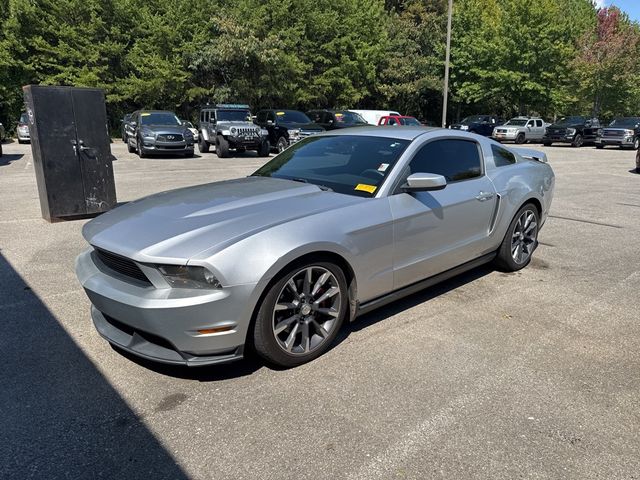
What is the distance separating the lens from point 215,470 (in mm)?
2393

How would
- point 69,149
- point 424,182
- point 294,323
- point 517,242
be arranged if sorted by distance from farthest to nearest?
point 69,149 < point 517,242 < point 424,182 < point 294,323

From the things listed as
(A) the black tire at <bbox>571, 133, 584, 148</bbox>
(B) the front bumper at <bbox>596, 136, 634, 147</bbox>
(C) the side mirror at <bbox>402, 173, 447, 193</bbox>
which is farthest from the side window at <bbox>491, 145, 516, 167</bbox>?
(A) the black tire at <bbox>571, 133, 584, 148</bbox>

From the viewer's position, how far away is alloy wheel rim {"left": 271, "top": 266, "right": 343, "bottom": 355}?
10.5ft

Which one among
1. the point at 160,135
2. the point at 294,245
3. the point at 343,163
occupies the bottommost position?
the point at 294,245

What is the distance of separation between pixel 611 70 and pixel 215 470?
143 feet

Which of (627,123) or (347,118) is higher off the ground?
(347,118)

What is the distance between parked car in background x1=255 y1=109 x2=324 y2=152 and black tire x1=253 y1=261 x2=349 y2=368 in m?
15.9

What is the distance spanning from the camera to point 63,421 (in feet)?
9.04

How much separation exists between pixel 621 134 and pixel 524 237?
25.4 meters

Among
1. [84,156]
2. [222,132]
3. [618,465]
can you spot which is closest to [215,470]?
[618,465]

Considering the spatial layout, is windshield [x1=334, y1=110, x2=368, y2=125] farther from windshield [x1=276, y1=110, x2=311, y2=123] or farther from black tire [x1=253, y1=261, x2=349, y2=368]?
black tire [x1=253, y1=261, x2=349, y2=368]

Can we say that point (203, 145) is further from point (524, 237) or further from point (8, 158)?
point (524, 237)

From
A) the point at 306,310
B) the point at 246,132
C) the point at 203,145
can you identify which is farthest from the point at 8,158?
the point at 306,310

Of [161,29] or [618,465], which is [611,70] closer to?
[161,29]
